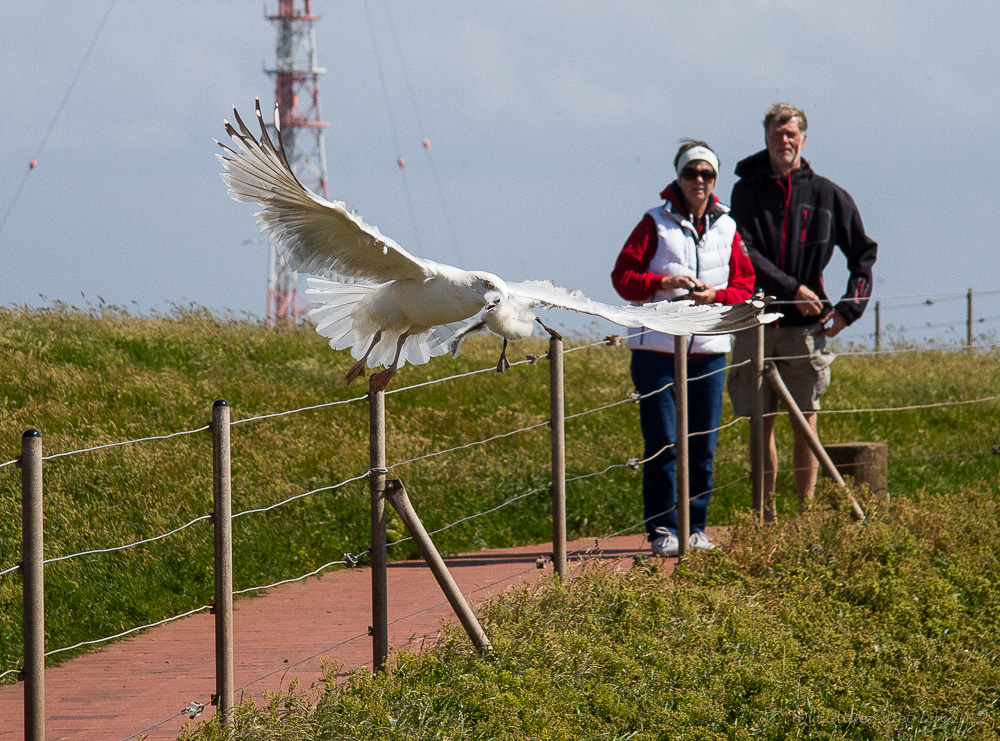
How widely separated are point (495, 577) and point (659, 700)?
6.60 ft

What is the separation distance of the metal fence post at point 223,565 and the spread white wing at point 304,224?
3.42ft

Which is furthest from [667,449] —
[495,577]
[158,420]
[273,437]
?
[158,420]

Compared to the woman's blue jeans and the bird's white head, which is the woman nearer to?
the woman's blue jeans

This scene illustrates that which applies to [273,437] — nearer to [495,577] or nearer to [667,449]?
[495,577]

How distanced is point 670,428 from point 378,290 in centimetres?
207

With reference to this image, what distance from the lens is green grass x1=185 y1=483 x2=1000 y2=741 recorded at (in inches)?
159

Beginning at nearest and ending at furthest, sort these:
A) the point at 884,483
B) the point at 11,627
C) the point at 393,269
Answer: the point at 393,269
the point at 11,627
the point at 884,483

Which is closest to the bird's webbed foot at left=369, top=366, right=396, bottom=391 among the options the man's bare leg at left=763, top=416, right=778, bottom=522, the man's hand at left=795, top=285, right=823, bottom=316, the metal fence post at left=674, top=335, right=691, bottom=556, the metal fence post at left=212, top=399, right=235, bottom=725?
the metal fence post at left=212, top=399, right=235, bottom=725

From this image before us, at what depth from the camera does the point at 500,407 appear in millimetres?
9961

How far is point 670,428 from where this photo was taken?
6418 millimetres

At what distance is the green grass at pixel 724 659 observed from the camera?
13.3 ft

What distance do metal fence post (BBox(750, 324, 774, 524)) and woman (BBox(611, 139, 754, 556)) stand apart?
20 centimetres

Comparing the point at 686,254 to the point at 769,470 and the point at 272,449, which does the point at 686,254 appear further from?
the point at 272,449

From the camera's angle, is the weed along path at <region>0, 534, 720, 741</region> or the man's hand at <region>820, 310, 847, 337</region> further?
the man's hand at <region>820, 310, 847, 337</region>
